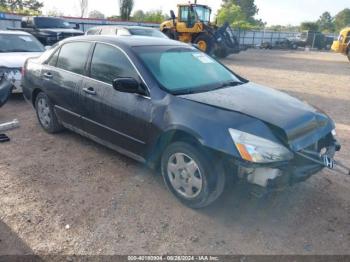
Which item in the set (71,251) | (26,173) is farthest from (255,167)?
(26,173)

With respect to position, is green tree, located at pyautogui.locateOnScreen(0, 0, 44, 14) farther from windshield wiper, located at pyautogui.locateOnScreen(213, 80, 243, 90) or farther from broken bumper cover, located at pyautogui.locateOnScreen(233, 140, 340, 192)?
broken bumper cover, located at pyautogui.locateOnScreen(233, 140, 340, 192)

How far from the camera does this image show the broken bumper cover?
9.38ft

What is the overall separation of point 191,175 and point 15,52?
21.1ft

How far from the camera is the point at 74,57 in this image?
458 centimetres

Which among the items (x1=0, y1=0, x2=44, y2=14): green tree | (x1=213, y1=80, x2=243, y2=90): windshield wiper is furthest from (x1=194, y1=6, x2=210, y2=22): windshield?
(x1=0, y1=0, x2=44, y2=14): green tree

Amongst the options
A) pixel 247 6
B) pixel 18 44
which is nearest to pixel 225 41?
pixel 18 44

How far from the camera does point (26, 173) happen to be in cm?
405

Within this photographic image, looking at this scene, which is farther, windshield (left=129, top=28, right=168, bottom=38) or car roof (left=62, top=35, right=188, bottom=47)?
windshield (left=129, top=28, right=168, bottom=38)

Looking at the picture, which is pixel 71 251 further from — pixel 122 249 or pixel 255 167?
pixel 255 167

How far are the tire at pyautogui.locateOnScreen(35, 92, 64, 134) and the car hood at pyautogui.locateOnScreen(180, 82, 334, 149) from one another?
2556 mm

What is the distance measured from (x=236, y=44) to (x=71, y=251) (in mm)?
16850

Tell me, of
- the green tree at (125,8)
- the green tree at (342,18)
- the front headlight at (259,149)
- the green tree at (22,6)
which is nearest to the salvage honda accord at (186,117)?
the front headlight at (259,149)

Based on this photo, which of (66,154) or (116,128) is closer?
(116,128)

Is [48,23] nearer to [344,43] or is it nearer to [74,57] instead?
[74,57]
